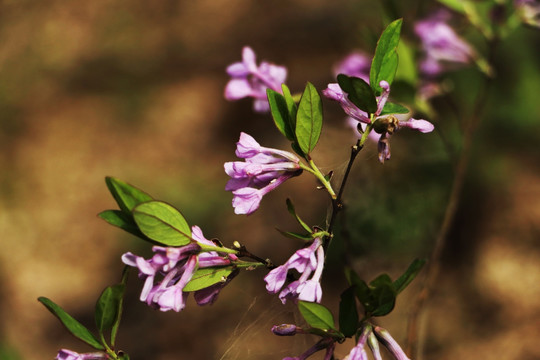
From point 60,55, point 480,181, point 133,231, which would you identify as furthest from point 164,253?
point 60,55

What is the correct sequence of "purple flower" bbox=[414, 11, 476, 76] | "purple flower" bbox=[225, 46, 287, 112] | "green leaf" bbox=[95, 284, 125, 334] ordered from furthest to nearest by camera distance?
"purple flower" bbox=[414, 11, 476, 76] < "purple flower" bbox=[225, 46, 287, 112] < "green leaf" bbox=[95, 284, 125, 334]

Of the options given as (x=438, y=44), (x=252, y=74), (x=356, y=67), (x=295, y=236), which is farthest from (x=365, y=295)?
(x=438, y=44)

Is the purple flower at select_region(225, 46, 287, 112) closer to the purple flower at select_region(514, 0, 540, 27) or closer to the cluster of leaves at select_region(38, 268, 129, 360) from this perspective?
the cluster of leaves at select_region(38, 268, 129, 360)

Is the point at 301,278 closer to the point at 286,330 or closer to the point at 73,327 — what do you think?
the point at 286,330

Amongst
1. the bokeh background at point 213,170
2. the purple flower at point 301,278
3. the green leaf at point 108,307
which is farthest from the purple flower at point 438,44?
the green leaf at point 108,307

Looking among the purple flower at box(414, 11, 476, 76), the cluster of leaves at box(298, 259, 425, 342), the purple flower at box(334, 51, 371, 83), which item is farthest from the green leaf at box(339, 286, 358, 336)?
the purple flower at box(414, 11, 476, 76)

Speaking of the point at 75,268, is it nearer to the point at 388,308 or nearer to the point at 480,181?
the point at 480,181
